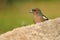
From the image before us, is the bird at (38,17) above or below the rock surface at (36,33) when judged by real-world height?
above

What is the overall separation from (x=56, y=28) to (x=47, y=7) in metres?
2.72

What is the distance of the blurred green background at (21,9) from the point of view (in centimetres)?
507

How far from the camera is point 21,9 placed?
17.5ft

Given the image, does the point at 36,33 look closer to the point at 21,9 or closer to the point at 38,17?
the point at 38,17

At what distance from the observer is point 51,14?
5062mm

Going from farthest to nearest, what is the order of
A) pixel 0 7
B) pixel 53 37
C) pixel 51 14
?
pixel 0 7 < pixel 51 14 < pixel 53 37

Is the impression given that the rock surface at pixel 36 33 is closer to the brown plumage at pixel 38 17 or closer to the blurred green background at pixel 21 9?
the brown plumage at pixel 38 17

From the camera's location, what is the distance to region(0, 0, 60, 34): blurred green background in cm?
507

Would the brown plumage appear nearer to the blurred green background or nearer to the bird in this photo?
the bird

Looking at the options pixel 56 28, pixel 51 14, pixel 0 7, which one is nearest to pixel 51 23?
pixel 56 28

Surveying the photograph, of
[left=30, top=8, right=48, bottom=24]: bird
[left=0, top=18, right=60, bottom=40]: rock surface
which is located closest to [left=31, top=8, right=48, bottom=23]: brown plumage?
[left=30, top=8, right=48, bottom=24]: bird

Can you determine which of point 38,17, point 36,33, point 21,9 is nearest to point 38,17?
point 38,17

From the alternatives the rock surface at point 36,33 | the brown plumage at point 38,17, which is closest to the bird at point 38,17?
the brown plumage at point 38,17

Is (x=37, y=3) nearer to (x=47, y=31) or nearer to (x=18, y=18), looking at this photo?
(x=18, y=18)
